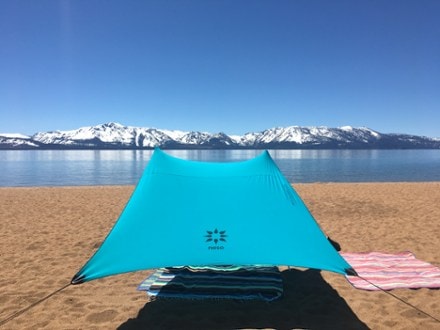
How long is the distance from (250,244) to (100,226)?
904 cm

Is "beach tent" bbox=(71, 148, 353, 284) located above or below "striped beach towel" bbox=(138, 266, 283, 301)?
above

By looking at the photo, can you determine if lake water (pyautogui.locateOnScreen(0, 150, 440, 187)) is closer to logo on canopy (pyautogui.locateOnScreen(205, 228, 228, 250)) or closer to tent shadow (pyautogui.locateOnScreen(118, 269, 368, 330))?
tent shadow (pyautogui.locateOnScreen(118, 269, 368, 330))

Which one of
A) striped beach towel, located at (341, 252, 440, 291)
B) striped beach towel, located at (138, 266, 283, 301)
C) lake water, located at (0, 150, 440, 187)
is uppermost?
striped beach towel, located at (138, 266, 283, 301)

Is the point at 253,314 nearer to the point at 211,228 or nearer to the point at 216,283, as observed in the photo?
the point at 216,283

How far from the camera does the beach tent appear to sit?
4613mm

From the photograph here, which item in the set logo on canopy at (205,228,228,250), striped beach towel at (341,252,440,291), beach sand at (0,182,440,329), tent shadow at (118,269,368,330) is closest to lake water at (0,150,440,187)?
beach sand at (0,182,440,329)

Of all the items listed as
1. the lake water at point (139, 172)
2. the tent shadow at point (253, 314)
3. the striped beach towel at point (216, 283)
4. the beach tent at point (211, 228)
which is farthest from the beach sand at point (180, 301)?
the lake water at point (139, 172)

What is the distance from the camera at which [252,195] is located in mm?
5914

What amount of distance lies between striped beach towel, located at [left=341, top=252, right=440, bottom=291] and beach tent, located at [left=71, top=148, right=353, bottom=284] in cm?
245

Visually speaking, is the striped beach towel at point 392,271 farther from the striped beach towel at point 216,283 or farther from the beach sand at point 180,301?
the striped beach towel at point 216,283

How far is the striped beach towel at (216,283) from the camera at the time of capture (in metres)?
5.93

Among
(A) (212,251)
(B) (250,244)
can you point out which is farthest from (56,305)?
(B) (250,244)

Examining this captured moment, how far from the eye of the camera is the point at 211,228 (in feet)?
16.9

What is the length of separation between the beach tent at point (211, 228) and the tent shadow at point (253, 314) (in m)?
1.19
